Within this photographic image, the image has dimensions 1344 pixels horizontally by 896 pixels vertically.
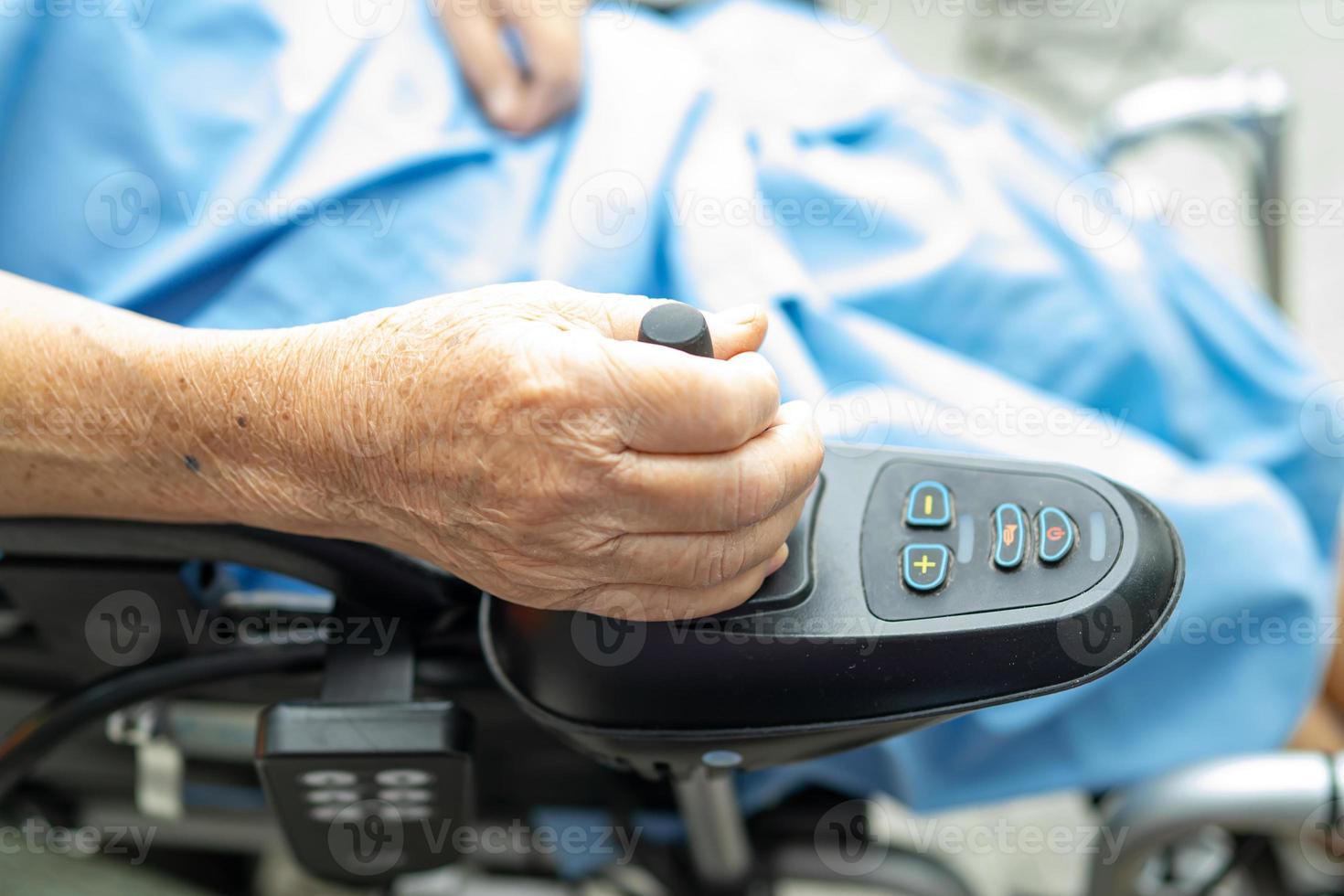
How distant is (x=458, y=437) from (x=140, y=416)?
169 mm

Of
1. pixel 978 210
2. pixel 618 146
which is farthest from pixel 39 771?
pixel 978 210

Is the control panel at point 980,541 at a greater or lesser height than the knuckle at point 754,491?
lesser

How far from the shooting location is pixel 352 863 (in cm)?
56

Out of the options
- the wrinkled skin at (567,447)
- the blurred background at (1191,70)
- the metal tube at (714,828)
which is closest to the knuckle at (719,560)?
the wrinkled skin at (567,447)

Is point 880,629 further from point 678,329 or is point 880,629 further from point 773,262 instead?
point 773,262

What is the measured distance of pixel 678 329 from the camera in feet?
1.28

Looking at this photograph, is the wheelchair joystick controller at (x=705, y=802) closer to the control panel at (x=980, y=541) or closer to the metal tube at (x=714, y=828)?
the metal tube at (x=714, y=828)

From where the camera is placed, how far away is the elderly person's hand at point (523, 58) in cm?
71

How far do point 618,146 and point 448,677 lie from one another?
1.15 ft

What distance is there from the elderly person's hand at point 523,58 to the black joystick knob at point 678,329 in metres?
0.37

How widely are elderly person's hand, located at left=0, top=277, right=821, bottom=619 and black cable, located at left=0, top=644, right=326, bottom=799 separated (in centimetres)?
8

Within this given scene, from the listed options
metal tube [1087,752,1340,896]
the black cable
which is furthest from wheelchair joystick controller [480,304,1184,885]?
metal tube [1087,752,1340,896]

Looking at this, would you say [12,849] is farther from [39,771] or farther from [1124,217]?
[1124,217]

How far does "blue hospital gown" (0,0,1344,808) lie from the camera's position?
645 millimetres
